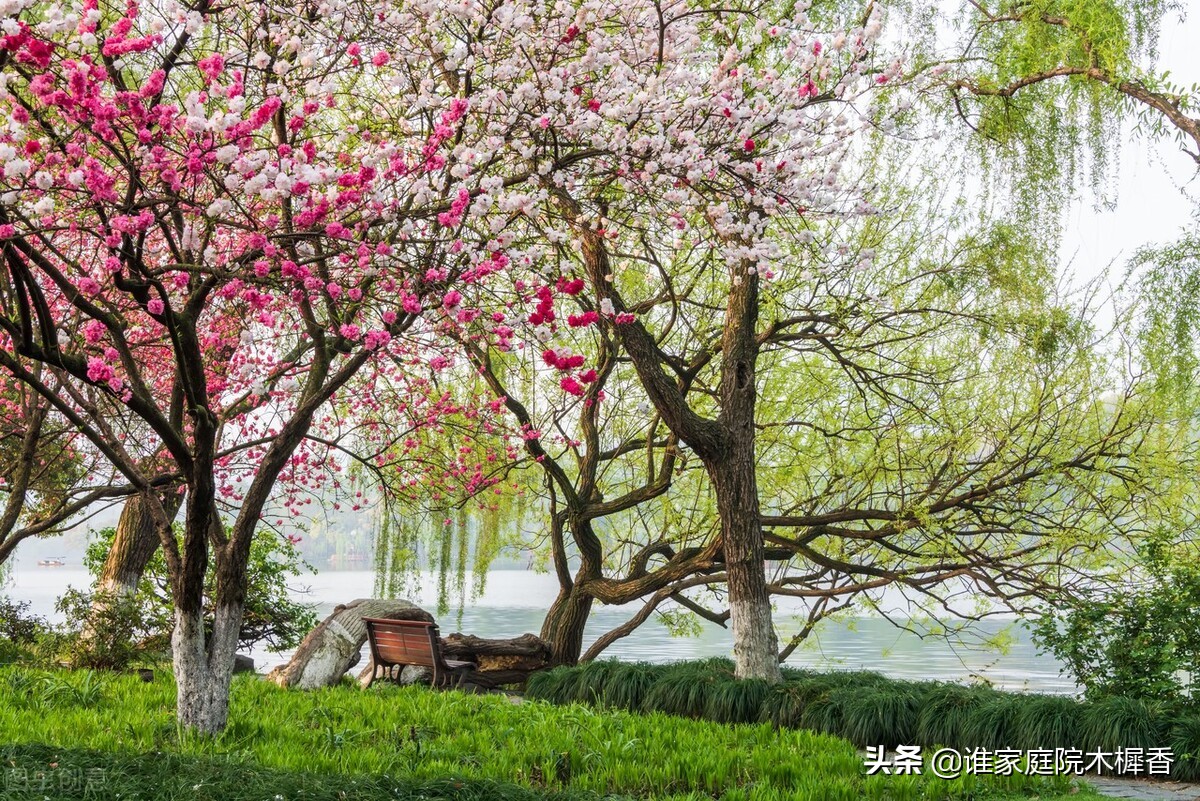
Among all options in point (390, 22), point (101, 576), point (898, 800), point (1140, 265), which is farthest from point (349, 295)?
point (101, 576)

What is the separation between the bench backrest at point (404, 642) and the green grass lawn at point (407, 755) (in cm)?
181

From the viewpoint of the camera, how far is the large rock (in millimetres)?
9711

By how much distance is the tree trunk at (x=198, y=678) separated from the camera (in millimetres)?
6008

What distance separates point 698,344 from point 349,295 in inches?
288

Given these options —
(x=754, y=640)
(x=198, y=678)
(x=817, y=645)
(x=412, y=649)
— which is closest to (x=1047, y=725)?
(x=754, y=640)

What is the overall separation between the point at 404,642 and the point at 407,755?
14.7ft

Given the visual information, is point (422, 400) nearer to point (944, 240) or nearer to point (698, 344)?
point (698, 344)

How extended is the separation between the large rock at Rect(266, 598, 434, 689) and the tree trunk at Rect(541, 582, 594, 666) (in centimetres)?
154

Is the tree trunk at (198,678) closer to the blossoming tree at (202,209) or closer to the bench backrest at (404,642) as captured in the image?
the blossoming tree at (202,209)

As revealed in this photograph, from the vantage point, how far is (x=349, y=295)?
16.7 feet

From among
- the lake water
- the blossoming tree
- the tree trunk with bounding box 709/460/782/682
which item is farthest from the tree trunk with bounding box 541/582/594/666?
the blossoming tree

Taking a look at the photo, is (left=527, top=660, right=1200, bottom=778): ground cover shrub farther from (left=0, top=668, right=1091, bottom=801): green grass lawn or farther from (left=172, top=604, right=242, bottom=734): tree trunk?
(left=172, top=604, right=242, bottom=734): tree trunk

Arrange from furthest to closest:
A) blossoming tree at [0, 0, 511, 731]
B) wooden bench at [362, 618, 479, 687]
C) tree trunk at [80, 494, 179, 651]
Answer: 1. tree trunk at [80, 494, 179, 651]
2. wooden bench at [362, 618, 479, 687]
3. blossoming tree at [0, 0, 511, 731]

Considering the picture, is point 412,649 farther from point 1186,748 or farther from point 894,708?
point 1186,748
